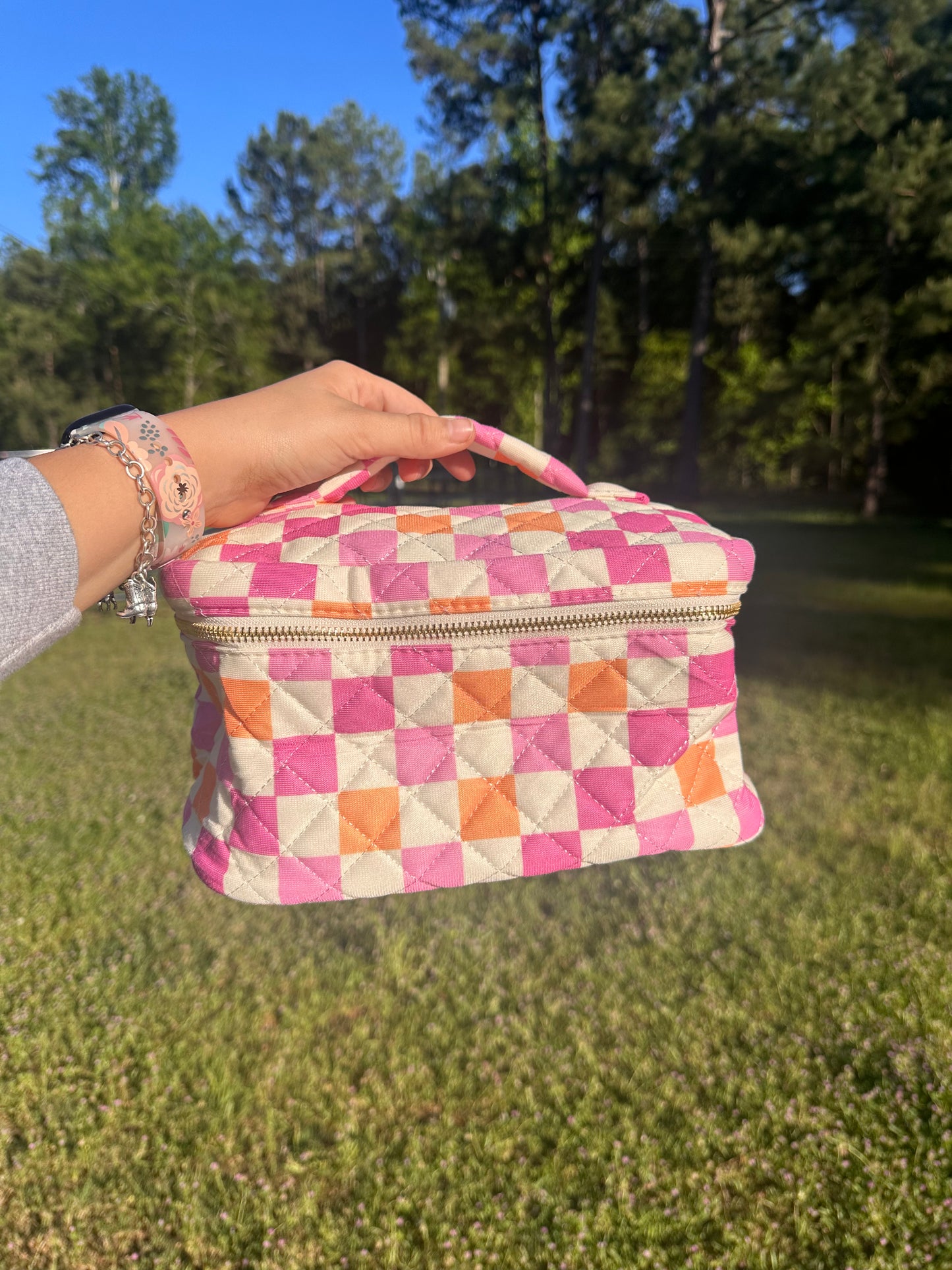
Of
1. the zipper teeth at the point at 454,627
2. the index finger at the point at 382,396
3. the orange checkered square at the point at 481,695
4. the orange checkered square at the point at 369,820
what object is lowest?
the orange checkered square at the point at 369,820

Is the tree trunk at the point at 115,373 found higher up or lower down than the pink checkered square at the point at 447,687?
higher up

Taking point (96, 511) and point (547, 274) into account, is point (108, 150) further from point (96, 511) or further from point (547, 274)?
point (96, 511)

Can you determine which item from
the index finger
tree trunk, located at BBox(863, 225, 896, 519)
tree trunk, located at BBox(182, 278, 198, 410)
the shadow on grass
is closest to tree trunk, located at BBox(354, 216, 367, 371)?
tree trunk, located at BBox(182, 278, 198, 410)

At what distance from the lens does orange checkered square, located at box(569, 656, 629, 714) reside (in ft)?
4.59

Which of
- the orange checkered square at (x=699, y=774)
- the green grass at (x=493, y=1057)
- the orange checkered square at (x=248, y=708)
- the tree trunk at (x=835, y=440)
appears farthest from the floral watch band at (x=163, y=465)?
the tree trunk at (x=835, y=440)

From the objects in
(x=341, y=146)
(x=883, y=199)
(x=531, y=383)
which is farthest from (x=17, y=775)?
(x=341, y=146)

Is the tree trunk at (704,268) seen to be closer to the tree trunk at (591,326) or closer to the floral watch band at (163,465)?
the tree trunk at (591,326)

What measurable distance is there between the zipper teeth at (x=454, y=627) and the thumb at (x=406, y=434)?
1.16ft

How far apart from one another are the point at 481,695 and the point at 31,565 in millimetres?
753

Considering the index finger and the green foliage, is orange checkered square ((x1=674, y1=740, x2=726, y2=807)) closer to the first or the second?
the index finger

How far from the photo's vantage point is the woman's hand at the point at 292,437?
52.1 inches

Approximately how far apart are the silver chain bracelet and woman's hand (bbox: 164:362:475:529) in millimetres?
138

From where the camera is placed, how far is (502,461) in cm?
160

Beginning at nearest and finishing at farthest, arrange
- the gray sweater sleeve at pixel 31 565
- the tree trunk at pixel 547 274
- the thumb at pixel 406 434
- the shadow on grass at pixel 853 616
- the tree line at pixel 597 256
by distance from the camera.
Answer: the gray sweater sleeve at pixel 31 565 → the thumb at pixel 406 434 → the shadow on grass at pixel 853 616 → the tree line at pixel 597 256 → the tree trunk at pixel 547 274
